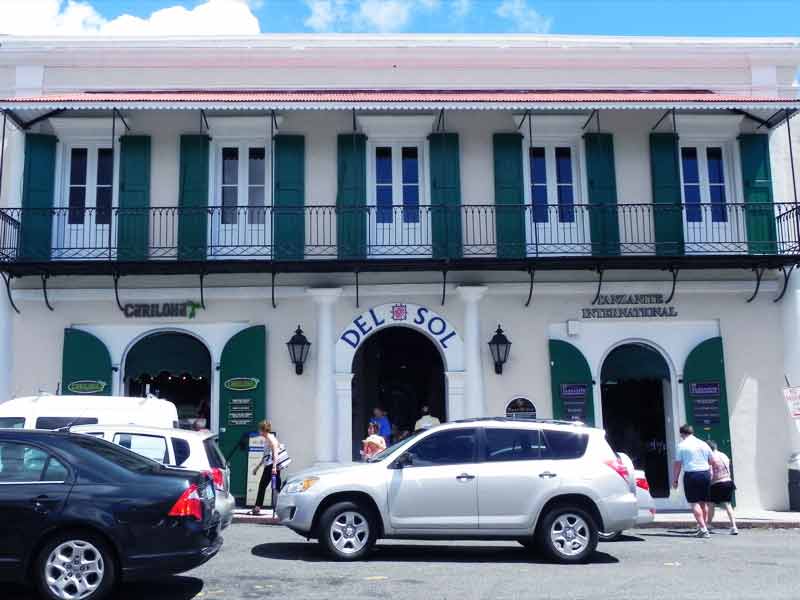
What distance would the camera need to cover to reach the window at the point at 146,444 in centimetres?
1025

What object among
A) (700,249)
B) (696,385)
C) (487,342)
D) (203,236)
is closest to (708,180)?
(700,249)

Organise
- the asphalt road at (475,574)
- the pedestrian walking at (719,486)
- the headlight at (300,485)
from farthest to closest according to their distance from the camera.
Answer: the pedestrian walking at (719,486) → the headlight at (300,485) → the asphalt road at (475,574)

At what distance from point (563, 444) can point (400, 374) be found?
9483 millimetres

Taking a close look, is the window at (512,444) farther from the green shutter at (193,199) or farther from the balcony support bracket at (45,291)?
the balcony support bracket at (45,291)

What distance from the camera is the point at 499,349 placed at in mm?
15633

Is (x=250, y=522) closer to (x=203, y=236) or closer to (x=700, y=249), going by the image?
(x=203, y=236)

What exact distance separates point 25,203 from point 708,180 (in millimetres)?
12904

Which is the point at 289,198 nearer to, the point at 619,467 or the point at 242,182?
the point at 242,182

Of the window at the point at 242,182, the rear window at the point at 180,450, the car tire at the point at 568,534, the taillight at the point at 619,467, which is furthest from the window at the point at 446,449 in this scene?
the window at the point at 242,182

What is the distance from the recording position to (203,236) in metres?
15.8

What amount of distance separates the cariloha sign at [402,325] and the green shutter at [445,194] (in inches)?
44.9

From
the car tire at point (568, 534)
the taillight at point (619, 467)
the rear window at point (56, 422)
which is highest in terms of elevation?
the rear window at point (56, 422)

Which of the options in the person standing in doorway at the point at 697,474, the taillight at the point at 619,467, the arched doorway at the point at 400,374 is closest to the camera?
the taillight at the point at 619,467

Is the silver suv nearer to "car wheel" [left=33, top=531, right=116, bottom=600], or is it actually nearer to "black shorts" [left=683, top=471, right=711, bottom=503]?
"black shorts" [left=683, top=471, right=711, bottom=503]
